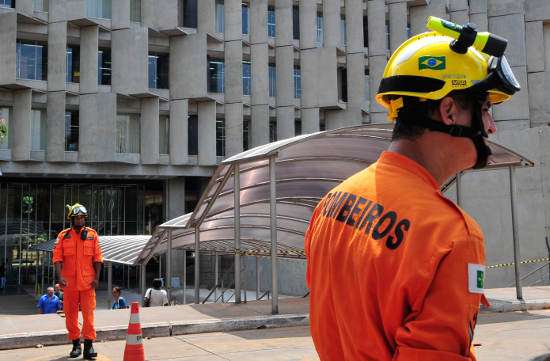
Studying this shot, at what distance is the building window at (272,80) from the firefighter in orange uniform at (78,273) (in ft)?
94.7

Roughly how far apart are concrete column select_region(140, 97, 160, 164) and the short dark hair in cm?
3055

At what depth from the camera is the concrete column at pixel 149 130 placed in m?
31.5

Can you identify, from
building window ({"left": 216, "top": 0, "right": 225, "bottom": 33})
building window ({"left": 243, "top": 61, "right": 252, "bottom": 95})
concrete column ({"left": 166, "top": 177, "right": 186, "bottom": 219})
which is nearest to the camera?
concrete column ({"left": 166, "top": 177, "right": 186, "bottom": 219})

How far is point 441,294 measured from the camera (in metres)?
1.39

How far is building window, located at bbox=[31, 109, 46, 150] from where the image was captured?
97.8 ft

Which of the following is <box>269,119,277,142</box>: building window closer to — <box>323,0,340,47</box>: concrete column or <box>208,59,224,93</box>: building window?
<box>208,59,224,93</box>: building window

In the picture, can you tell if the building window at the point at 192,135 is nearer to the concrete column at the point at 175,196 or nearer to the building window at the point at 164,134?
the building window at the point at 164,134

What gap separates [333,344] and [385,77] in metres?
0.87

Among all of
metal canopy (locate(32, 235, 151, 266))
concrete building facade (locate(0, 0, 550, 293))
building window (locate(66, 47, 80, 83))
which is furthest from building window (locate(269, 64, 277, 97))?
metal canopy (locate(32, 235, 151, 266))

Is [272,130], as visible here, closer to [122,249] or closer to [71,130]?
[71,130]

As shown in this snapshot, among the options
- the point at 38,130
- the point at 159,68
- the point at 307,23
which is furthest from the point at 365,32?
the point at 38,130

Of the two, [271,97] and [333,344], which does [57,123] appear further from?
[333,344]

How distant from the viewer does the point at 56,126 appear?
29609 millimetres

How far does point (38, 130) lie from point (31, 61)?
3710 mm
